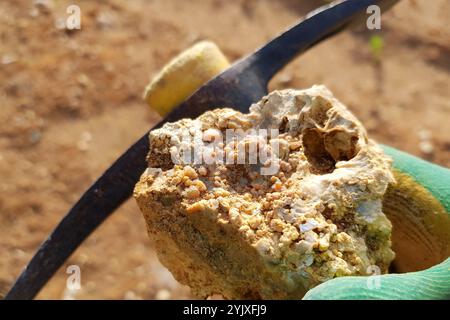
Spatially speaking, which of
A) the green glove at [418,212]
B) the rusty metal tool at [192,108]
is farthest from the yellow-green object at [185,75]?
the green glove at [418,212]

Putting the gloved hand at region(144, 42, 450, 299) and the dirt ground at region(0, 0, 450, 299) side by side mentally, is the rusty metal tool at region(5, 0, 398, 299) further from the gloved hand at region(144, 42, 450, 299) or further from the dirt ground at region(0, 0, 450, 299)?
the dirt ground at region(0, 0, 450, 299)

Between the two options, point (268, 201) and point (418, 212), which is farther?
point (418, 212)

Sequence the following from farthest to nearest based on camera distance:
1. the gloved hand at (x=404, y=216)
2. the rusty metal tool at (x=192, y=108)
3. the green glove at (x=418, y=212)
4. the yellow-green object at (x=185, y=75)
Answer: the yellow-green object at (x=185, y=75) → the rusty metal tool at (x=192, y=108) → the green glove at (x=418, y=212) → the gloved hand at (x=404, y=216)

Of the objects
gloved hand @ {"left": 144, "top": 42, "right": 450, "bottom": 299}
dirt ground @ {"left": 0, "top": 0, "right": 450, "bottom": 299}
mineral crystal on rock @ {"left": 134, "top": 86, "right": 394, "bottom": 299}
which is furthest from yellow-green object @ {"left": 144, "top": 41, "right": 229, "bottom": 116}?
dirt ground @ {"left": 0, "top": 0, "right": 450, "bottom": 299}

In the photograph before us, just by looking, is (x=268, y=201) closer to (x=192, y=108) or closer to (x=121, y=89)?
(x=192, y=108)

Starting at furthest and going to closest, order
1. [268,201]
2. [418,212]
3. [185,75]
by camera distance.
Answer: [185,75] < [418,212] < [268,201]

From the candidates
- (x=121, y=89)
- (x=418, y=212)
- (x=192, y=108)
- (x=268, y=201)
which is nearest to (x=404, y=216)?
(x=418, y=212)

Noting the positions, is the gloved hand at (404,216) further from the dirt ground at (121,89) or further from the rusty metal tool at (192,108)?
the dirt ground at (121,89)
